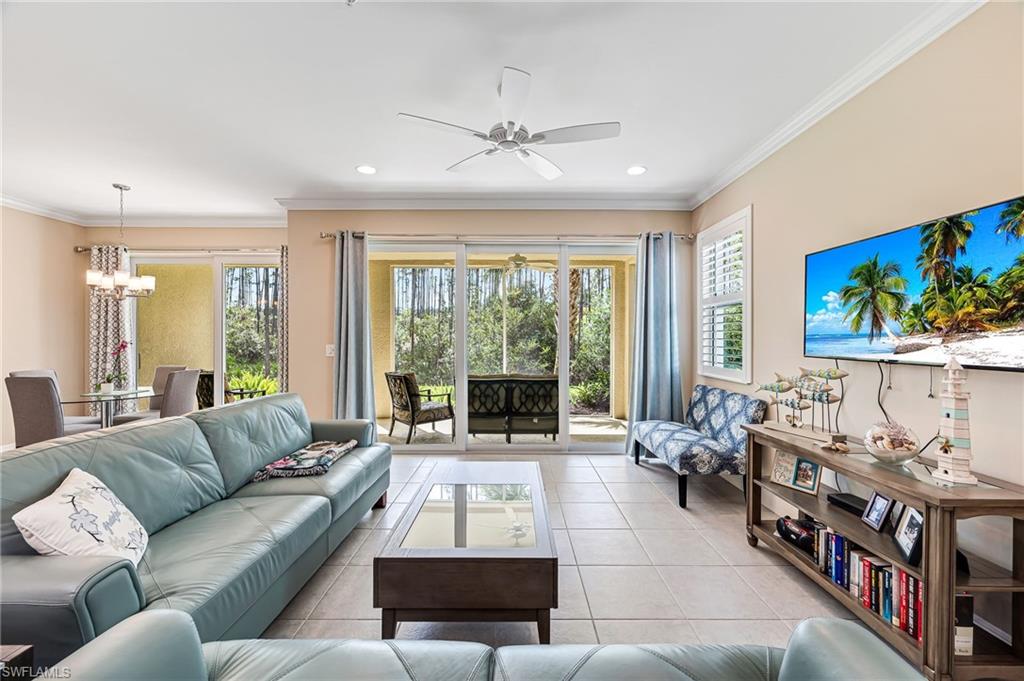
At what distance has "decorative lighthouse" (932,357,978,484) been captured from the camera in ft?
5.25

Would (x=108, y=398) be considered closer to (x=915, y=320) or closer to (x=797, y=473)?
(x=797, y=473)

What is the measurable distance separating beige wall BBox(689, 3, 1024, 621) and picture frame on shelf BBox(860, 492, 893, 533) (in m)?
0.25

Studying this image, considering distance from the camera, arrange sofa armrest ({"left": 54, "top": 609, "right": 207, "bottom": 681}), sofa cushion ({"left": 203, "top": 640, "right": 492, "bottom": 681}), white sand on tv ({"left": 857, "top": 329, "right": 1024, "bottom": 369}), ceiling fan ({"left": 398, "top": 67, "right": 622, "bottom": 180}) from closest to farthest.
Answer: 1. sofa armrest ({"left": 54, "top": 609, "right": 207, "bottom": 681})
2. sofa cushion ({"left": 203, "top": 640, "right": 492, "bottom": 681})
3. white sand on tv ({"left": 857, "top": 329, "right": 1024, "bottom": 369})
4. ceiling fan ({"left": 398, "top": 67, "right": 622, "bottom": 180})

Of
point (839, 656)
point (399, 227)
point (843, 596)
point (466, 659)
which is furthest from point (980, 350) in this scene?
point (399, 227)

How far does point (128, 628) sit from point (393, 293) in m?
4.25

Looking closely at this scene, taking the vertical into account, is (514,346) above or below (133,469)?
above

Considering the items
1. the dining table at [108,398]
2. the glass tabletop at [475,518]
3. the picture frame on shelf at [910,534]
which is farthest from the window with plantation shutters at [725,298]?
the dining table at [108,398]

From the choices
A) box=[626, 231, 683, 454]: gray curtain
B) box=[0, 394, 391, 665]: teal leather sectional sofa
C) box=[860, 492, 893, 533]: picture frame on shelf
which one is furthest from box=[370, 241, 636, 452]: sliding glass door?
box=[860, 492, 893, 533]: picture frame on shelf

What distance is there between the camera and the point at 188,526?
1.86 meters

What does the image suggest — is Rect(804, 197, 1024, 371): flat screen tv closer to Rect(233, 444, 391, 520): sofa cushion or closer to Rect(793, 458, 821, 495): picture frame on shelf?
Rect(793, 458, 821, 495): picture frame on shelf

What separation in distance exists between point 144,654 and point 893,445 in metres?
2.59

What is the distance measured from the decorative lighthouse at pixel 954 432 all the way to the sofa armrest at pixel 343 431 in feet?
10.5

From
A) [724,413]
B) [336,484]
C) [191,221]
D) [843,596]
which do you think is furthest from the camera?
[191,221]

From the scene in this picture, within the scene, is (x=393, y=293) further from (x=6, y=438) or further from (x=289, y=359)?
(x=6, y=438)
